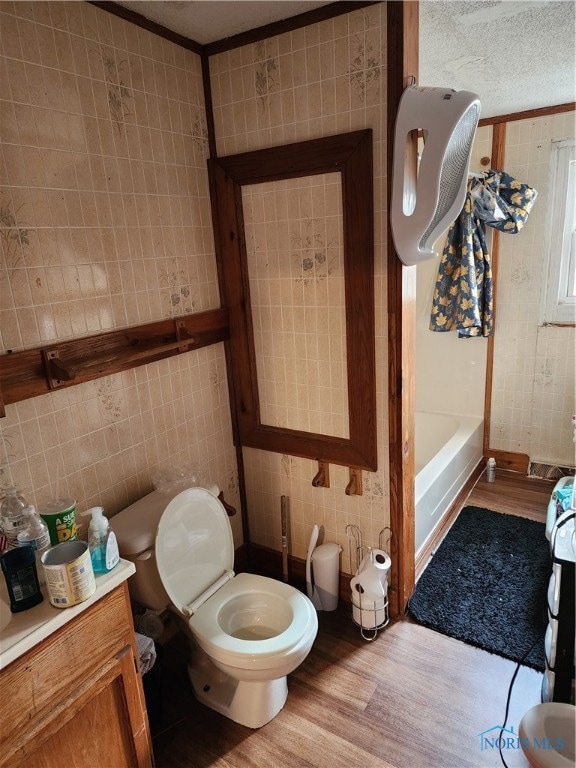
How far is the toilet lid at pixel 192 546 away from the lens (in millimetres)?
1694

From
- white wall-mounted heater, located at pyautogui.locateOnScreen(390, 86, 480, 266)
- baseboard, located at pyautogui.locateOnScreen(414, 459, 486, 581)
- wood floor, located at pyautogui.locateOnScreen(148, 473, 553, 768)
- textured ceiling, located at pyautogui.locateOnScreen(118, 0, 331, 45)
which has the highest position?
textured ceiling, located at pyautogui.locateOnScreen(118, 0, 331, 45)

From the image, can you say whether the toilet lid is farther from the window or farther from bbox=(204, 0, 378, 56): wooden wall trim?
the window

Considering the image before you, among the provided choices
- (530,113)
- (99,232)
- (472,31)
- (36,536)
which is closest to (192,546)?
(36,536)

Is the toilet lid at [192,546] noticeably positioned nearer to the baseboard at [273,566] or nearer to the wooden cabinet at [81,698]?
the wooden cabinet at [81,698]

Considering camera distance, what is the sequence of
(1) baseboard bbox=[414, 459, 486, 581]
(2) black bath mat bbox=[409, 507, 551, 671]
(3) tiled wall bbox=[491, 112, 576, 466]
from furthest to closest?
1. (3) tiled wall bbox=[491, 112, 576, 466]
2. (1) baseboard bbox=[414, 459, 486, 581]
3. (2) black bath mat bbox=[409, 507, 551, 671]

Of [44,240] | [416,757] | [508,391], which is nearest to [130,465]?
[44,240]

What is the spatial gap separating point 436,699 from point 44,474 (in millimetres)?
1542

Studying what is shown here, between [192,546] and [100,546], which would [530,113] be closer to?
[192,546]

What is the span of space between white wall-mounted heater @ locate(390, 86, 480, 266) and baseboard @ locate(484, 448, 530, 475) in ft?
6.89

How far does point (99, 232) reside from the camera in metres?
1.65

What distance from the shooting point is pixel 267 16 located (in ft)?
5.70

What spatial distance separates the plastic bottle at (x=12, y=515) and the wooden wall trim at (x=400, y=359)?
126cm

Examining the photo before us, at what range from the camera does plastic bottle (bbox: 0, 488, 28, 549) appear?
129 cm

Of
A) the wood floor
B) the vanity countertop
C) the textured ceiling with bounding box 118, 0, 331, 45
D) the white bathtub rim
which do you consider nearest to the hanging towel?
the white bathtub rim
